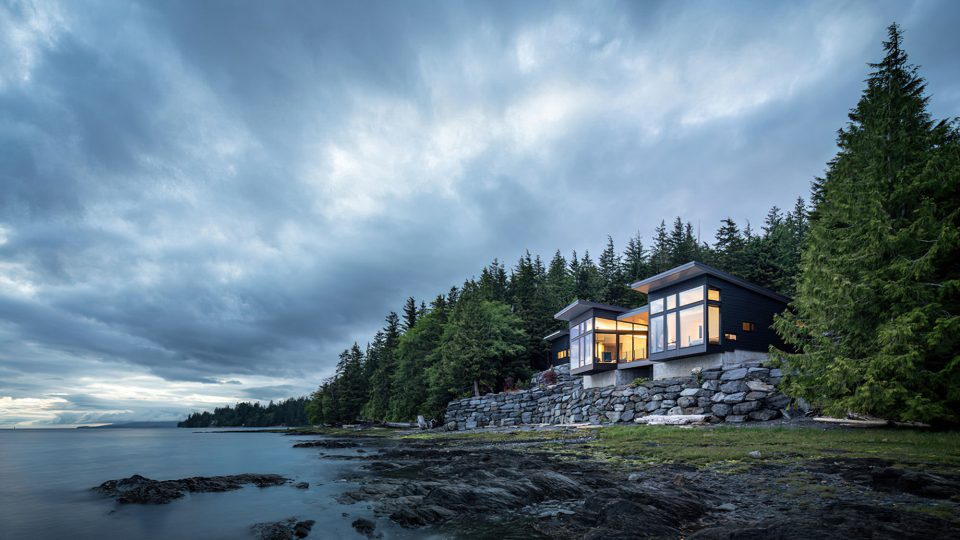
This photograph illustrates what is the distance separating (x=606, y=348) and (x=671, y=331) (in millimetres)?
6047

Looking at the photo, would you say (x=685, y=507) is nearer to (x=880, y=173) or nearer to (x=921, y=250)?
(x=921, y=250)

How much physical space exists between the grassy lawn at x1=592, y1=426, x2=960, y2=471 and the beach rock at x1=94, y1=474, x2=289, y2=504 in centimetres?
1029

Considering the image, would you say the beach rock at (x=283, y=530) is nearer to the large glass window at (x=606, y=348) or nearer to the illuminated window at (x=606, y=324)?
the large glass window at (x=606, y=348)

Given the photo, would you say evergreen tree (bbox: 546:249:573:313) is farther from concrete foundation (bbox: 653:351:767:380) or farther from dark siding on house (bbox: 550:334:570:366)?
concrete foundation (bbox: 653:351:767:380)

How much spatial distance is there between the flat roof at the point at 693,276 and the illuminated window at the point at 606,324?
491 centimetres

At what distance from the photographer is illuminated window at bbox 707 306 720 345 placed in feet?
74.5

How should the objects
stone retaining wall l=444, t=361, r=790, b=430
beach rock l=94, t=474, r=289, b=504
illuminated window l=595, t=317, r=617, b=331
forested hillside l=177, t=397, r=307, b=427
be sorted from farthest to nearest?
forested hillside l=177, t=397, r=307, b=427
illuminated window l=595, t=317, r=617, b=331
stone retaining wall l=444, t=361, r=790, b=430
beach rock l=94, t=474, r=289, b=504

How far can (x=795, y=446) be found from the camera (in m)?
11.0

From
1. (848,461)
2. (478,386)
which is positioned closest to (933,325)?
(848,461)

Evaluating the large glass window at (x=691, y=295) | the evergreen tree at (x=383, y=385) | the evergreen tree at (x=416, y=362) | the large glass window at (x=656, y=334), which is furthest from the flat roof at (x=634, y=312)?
the evergreen tree at (x=383, y=385)

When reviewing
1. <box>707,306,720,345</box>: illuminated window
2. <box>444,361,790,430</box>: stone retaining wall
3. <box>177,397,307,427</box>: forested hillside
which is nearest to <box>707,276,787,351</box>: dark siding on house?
<box>707,306,720,345</box>: illuminated window

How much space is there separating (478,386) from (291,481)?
2875cm

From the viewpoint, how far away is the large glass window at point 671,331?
2474 cm

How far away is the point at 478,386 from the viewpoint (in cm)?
4128
